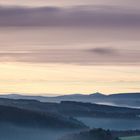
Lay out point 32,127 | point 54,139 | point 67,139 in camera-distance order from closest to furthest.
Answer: point 67,139
point 54,139
point 32,127

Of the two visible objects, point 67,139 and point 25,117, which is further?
point 25,117

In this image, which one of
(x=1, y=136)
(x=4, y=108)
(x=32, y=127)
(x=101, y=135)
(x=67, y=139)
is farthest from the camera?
(x=4, y=108)

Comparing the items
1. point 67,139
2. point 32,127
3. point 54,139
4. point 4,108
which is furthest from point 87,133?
point 4,108

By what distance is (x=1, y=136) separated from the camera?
166 m

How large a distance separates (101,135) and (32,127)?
58.6 metres

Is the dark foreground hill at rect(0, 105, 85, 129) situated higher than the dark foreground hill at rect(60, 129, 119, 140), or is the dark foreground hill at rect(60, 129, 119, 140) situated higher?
the dark foreground hill at rect(0, 105, 85, 129)

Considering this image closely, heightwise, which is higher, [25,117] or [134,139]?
[25,117]

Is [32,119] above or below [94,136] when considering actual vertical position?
above

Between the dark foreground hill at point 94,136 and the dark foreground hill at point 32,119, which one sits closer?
the dark foreground hill at point 94,136

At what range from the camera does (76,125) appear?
17088 cm

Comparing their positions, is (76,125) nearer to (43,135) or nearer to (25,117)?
(43,135)

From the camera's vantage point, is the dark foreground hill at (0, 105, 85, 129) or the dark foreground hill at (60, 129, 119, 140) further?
the dark foreground hill at (0, 105, 85, 129)

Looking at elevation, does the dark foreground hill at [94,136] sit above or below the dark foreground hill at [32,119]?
below

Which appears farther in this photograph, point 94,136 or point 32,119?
point 32,119
